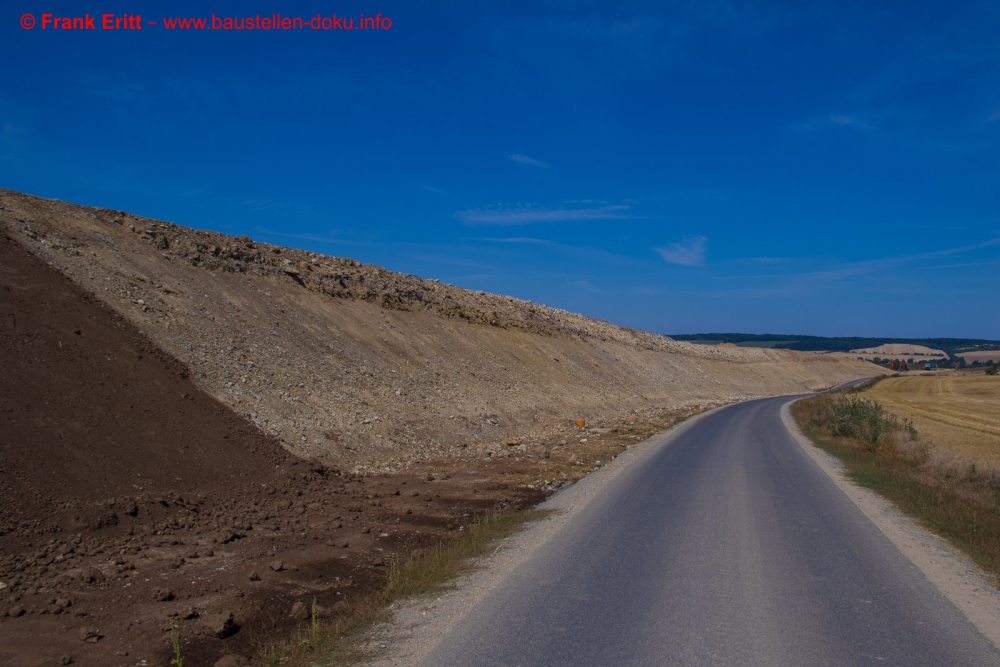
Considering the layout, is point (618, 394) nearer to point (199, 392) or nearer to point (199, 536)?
point (199, 392)

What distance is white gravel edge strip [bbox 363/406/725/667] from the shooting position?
4.86m

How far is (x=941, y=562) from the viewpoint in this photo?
7098 millimetres

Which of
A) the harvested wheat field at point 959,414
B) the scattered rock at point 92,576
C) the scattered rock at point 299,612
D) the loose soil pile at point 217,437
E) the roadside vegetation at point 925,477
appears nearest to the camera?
the scattered rock at point 299,612

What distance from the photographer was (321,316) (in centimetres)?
2311

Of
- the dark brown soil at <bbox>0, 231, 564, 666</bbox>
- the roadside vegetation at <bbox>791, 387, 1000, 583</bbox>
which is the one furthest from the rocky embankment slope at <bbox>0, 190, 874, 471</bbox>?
the roadside vegetation at <bbox>791, 387, 1000, 583</bbox>

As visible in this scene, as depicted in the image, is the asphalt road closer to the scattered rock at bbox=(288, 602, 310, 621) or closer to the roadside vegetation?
the roadside vegetation

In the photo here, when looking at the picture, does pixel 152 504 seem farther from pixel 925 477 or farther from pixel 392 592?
pixel 925 477

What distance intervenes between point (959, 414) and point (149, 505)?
36204 mm

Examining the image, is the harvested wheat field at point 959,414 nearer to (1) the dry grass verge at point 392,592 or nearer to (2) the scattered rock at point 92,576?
(1) the dry grass verge at point 392,592

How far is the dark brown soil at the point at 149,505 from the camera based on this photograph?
5.58 meters

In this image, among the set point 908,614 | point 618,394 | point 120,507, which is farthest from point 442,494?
point 618,394

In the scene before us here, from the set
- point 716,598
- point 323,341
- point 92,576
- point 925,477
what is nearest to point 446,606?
point 716,598

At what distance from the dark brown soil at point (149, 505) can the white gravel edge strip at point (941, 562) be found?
19.3ft

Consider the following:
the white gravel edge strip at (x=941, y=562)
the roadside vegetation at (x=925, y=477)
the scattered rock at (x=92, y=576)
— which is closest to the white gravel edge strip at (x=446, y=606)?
the scattered rock at (x=92, y=576)
